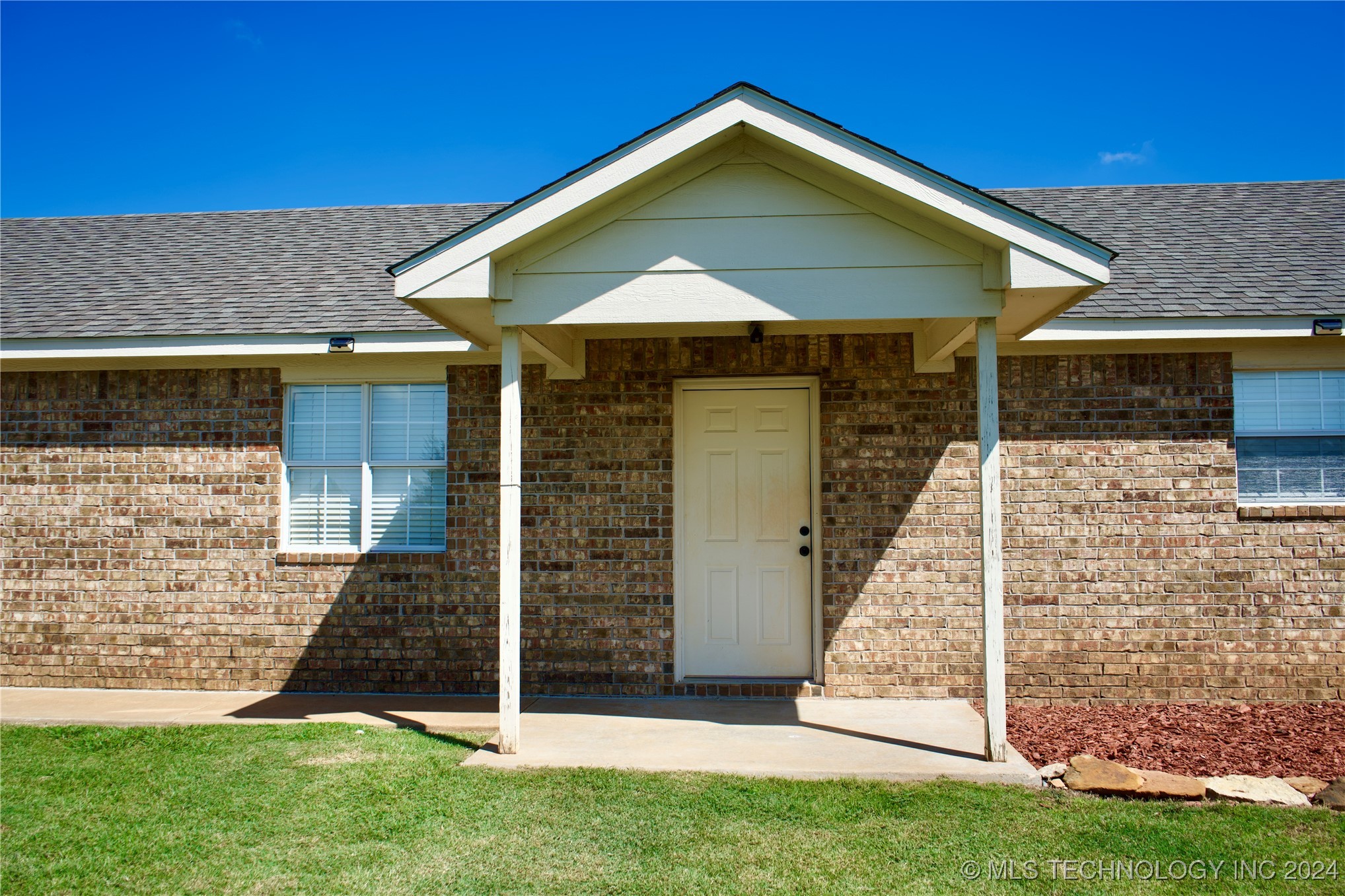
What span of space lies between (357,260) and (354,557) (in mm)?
3099

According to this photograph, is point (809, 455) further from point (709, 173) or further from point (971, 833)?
point (971, 833)

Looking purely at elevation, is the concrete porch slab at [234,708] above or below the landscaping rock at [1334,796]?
below

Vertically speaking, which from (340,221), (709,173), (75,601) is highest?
(340,221)

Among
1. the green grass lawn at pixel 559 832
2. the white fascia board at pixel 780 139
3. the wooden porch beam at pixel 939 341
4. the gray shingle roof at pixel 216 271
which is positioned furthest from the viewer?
the gray shingle roof at pixel 216 271

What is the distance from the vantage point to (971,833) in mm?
4320

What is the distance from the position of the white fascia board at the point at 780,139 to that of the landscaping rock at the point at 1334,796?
295 cm

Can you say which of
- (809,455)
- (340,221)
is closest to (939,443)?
(809,455)

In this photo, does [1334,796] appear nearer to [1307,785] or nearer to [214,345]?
→ [1307,785]

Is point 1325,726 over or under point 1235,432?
under

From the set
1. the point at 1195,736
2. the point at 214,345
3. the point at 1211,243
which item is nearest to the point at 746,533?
the point at 1195,736

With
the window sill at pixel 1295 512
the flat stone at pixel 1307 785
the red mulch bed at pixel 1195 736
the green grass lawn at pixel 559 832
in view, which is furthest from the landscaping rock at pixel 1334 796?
the window sill at pixel 1295 512

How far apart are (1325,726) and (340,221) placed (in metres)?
10.1

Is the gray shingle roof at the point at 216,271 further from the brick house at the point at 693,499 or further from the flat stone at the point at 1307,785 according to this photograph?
the flat stone at the point at 1307,785

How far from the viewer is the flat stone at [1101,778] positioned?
4.84 metres
